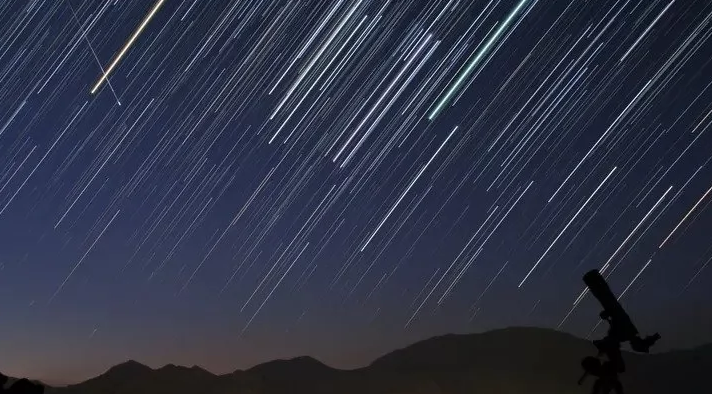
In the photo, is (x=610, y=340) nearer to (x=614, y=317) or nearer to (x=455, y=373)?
(x=614, y=317)

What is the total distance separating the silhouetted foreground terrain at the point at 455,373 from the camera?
9775 cm

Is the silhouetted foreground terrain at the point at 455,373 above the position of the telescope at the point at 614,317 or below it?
→ below

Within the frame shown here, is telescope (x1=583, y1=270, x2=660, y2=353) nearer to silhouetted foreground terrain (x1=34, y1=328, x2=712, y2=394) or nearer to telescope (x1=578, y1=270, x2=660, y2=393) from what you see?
telescope (x1=578, y1=270, x2=660, y2=393)

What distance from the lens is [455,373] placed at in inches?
4973

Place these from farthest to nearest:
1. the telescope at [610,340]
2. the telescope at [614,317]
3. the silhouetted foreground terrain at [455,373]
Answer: the silhouetted foreground terrain at [455,373] < the telescope at [614,317] < the telescope at [610,340]

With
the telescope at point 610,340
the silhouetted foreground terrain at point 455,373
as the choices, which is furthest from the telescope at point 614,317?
the silhouetted foreground terrain at point 455,373

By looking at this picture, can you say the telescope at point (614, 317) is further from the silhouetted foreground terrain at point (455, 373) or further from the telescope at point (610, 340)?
the silhouetted foreground terrain at point (455, 373)

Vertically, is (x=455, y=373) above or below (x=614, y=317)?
below

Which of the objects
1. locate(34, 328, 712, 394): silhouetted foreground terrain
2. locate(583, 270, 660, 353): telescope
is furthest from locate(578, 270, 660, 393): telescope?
locate(34, 328, 712, 394): silhouetted foreground terrain

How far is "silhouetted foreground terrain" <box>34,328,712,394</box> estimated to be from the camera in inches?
3848

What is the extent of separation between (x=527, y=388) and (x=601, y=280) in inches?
4106

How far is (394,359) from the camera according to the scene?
14600 centimetres

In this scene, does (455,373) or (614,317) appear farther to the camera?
(455,373)

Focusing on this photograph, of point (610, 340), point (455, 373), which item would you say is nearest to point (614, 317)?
point (610, 340)
